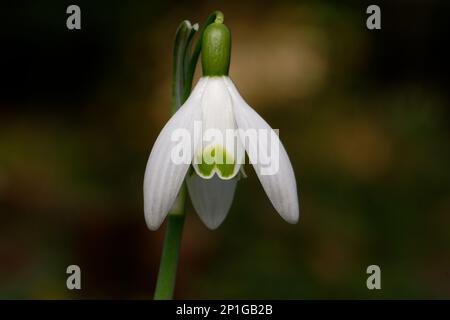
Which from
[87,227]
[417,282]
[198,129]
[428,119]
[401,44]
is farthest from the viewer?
[401,44]

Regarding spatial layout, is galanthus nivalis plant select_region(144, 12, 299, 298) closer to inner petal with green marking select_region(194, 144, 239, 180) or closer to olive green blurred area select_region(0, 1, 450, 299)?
inner petal with green marking select_region(194, 144, 239, 180)

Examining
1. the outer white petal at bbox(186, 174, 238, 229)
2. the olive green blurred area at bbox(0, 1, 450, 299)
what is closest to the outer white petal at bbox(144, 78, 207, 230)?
the outer white petal at bbox(186, 174, 238, 229)

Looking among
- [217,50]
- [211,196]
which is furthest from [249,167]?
[217,50]

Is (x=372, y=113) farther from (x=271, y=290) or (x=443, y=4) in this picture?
(x=271, y=290)

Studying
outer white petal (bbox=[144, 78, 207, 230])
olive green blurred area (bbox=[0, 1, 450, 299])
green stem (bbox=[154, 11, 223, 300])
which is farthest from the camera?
olive green blurred area (bbox=[0, 1, 450, 299])

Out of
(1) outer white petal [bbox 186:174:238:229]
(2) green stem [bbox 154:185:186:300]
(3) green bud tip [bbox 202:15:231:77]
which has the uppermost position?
(3) green bud tip [bbox 202:15:231:77]

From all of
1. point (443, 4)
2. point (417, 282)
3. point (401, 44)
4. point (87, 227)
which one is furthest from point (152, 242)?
point (443, 4)

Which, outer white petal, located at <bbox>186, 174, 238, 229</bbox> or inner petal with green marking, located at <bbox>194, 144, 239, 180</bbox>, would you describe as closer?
inner petal with green marking, located at <bbox>194, 144, 239, 180</bbox>
